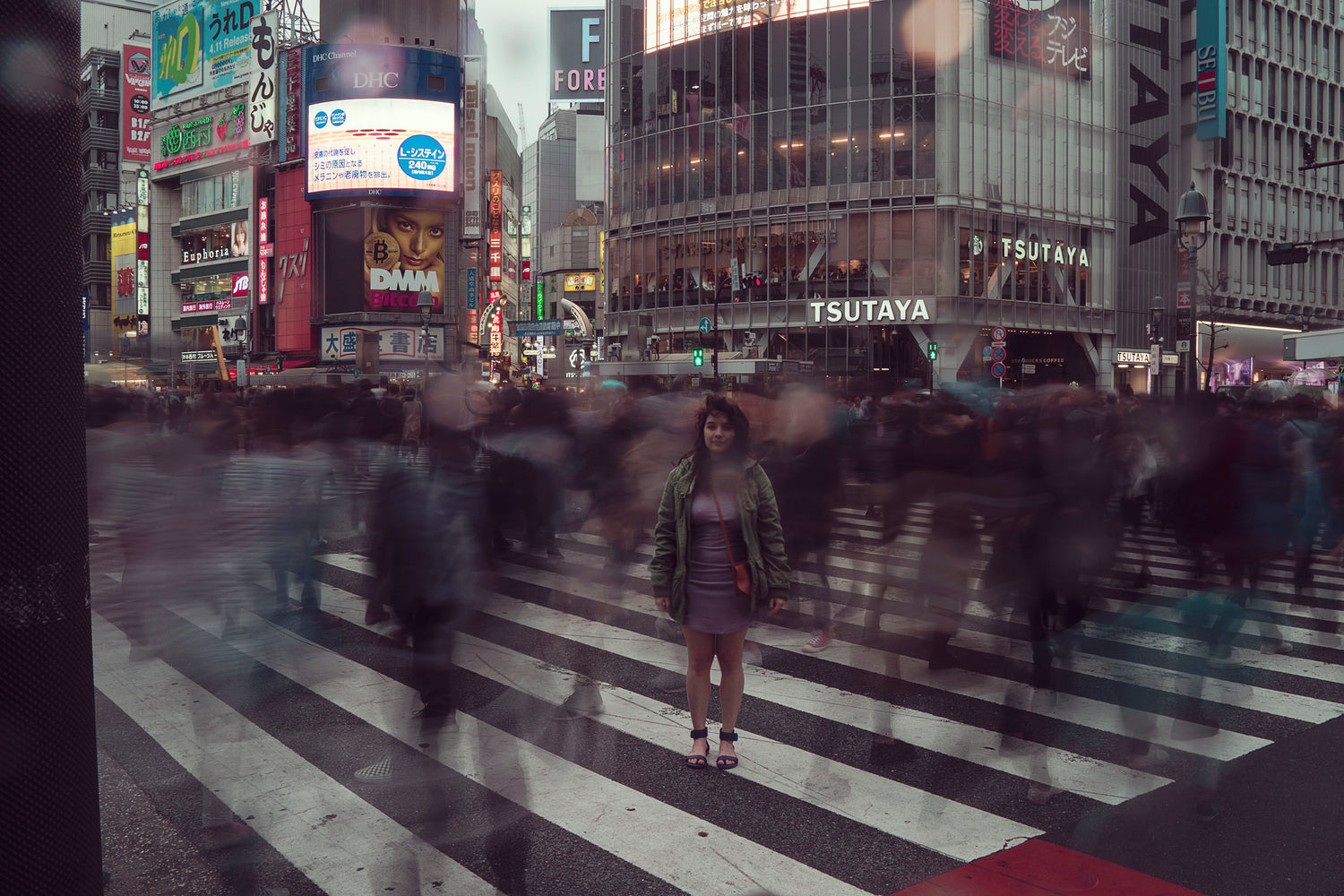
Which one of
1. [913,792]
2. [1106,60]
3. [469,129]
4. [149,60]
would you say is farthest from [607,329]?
[913,792]

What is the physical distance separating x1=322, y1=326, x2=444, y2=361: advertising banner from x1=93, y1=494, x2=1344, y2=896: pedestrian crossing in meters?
52.5

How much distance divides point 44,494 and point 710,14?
5376 cm

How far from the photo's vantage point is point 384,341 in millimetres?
59438

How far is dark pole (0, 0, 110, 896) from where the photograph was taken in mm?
1612

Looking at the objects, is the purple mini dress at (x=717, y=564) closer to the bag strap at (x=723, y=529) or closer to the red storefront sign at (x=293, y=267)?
the bag strap at (x=723, y=529)

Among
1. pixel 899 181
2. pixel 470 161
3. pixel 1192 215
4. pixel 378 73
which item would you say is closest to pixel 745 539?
pixel 1192 215

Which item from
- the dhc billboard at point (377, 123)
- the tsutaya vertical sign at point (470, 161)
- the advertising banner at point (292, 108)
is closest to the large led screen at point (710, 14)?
the tsutaya vertical sign at point (470, 161)

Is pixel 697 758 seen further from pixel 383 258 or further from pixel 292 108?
pixel 292 108

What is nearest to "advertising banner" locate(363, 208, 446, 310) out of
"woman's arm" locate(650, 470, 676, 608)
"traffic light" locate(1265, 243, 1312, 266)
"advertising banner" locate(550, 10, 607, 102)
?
"traffic light" locate(1265, 243, 1312, 266)

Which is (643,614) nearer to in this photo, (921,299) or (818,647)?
(818,647)

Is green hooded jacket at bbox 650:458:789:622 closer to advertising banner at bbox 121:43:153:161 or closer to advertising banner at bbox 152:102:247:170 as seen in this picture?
advertising banner at bbox 152:102:247:170

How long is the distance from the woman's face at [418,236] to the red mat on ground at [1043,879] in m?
59.2

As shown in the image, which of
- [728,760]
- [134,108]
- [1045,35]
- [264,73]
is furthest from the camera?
[134,108]

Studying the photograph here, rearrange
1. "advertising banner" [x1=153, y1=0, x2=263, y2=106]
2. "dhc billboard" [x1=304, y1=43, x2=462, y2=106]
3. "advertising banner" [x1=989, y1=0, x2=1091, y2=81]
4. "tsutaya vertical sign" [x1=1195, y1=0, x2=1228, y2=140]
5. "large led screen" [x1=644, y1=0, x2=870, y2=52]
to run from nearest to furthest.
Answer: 1. "advertising banner" [x1=989, y1=0, x2=1091, y2=81]
2. "large led screen" [x1=644, y1=0, x2=870, y2=52]
3. "dhc billboard" [x1=304, y1=43, x2=462, y2=106]
4. "tsutaya vertical sign" [x1=1195, y1=0, x2=1228, y2=140]
5. "advertising banner" [x1=153, y1=0, x2=263, y2=106]
